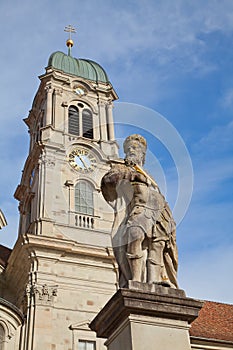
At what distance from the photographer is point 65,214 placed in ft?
86.4

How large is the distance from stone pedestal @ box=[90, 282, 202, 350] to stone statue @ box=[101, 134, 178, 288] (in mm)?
350

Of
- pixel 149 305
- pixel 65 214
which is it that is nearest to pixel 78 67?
pixel 65 214

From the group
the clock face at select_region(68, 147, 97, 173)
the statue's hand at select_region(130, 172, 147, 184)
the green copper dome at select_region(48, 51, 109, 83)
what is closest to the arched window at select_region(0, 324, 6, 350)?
the clock face at select_region(68, 147, 97, 173)

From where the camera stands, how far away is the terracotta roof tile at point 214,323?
22156mm

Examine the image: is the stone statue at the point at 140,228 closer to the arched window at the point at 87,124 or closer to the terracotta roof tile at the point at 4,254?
the terracotta roof tile at the point at 4,254

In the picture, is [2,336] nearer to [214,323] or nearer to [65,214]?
[65,214]

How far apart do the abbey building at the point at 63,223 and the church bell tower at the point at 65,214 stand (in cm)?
5

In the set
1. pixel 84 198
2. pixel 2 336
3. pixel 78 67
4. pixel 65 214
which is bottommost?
pixel 2 336

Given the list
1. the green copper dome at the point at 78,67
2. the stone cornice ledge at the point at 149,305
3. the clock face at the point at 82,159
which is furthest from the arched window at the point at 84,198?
the stone cornice ledge at the point at 149,305

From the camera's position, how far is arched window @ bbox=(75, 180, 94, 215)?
26.9m

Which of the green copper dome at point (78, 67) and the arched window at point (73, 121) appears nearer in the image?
the arched window at point (73, 121)

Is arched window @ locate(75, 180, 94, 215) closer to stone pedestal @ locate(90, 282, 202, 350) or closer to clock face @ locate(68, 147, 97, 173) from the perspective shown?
clock face @ locate(68, 147, 97, 173)

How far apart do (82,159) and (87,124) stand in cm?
372

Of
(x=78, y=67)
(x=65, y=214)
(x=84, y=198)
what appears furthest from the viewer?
(x=78, y=67)
